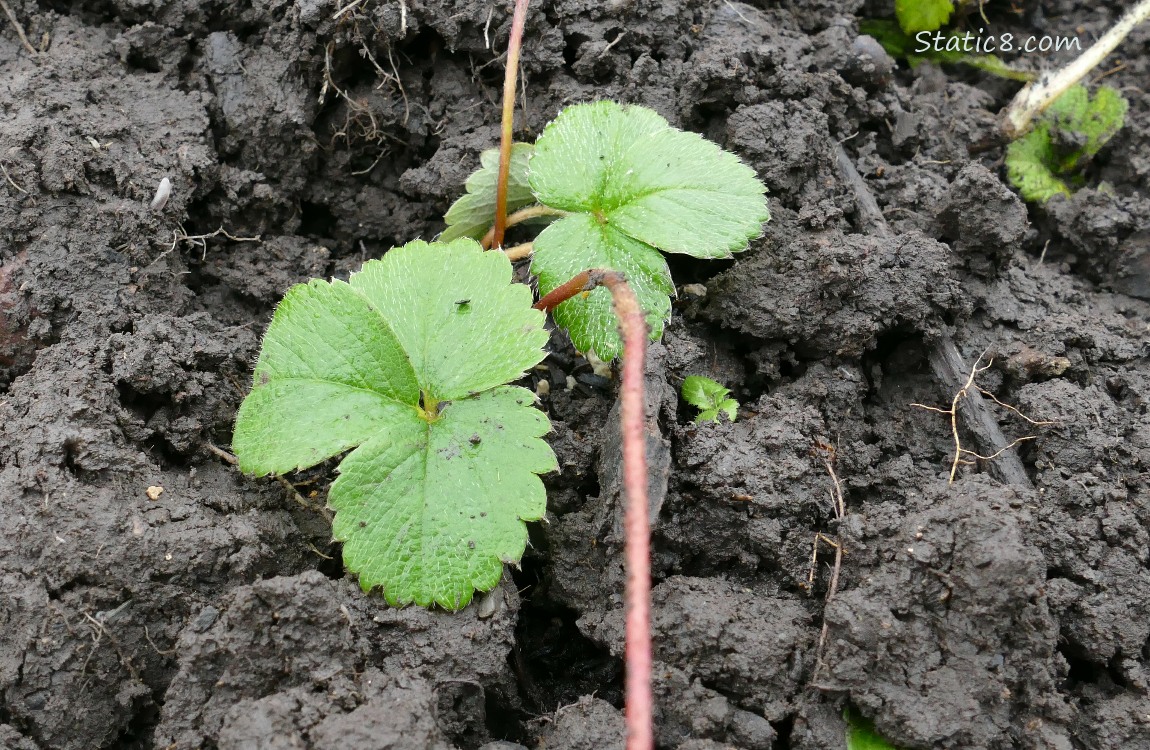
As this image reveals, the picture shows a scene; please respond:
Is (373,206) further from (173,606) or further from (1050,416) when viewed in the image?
(1050,416)

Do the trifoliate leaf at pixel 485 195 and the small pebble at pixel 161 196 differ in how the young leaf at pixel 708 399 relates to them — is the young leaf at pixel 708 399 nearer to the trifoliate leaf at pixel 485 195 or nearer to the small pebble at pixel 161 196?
the trifoliate leaf at pixel 485 195

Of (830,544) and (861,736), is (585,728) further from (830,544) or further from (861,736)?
(830,544)

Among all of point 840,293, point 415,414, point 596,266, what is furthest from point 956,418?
point 415,414

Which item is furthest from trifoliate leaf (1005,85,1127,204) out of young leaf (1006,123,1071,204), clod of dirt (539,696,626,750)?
clod of dirt (539,696,626,750)

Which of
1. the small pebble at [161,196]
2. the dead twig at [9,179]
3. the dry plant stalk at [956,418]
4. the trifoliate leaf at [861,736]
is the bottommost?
the trifoliate leaf at [861,736]

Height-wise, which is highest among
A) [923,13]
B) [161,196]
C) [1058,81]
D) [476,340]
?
[923,13]


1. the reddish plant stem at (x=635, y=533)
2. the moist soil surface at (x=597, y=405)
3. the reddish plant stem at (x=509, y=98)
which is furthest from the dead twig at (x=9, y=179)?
the reddish plant stem at (x=635, y=533)
